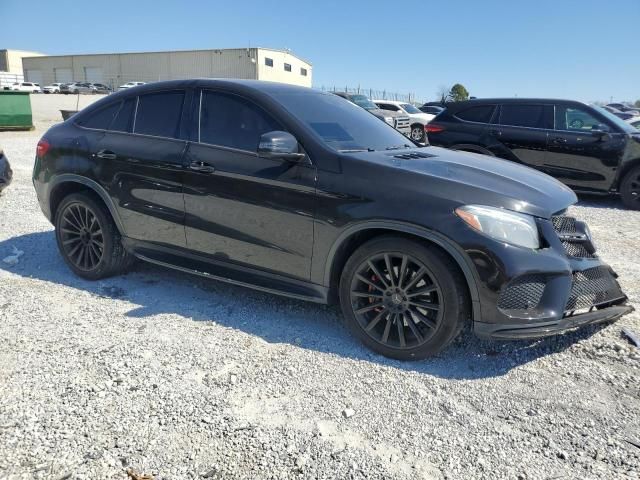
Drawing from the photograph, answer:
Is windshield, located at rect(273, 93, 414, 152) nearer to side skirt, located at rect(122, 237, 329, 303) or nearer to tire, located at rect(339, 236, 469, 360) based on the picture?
tire, located at rect(339, 236, 469, 360)

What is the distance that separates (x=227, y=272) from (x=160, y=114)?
4.92ft

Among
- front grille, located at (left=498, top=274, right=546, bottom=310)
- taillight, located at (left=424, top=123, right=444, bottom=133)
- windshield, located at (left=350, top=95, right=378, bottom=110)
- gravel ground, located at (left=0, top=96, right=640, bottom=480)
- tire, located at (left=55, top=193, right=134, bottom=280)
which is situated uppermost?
windshield, located at (left=350, top=95, right=378, bottom=110)

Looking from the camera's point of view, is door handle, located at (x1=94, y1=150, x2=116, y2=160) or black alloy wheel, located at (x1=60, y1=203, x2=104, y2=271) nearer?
door handle, located at (x1=94, y1=150, x2=116, y2=160)

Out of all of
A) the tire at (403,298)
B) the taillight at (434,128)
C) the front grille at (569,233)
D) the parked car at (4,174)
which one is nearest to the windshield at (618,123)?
the taillight at (434,128)

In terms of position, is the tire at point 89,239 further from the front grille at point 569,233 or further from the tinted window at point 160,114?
the front grille at point 569,233

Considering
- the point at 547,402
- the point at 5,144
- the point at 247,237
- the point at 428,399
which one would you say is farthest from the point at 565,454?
the point at 5,144

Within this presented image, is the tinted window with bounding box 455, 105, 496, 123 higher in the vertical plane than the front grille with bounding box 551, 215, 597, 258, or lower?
higher

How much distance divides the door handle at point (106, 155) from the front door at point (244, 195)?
0.85 metres

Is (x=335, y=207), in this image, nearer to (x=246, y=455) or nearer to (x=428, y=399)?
(x=428, y=399)

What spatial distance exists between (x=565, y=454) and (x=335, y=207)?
6.14 ft

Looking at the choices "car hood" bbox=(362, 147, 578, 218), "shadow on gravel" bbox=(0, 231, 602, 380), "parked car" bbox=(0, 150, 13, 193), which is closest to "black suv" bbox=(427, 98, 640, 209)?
"car hood" bbox=(362, 147, 578, 218)

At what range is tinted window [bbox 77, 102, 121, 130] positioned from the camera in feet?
15.1

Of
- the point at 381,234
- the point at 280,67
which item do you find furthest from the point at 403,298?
the point at 280,67

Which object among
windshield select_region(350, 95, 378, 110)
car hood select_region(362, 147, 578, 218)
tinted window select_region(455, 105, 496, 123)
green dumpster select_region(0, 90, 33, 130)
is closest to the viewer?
car hood select_region(362, 147, 578, 218)
